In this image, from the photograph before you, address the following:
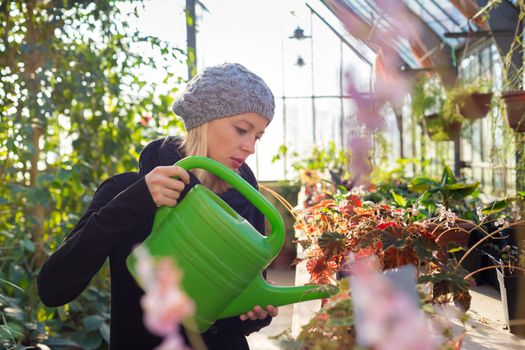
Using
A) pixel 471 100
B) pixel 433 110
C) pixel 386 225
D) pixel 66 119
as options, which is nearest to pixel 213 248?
pixel 386 225

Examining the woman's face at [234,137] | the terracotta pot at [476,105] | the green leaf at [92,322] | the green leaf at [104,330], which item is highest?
the terracotta pot at [476,105]

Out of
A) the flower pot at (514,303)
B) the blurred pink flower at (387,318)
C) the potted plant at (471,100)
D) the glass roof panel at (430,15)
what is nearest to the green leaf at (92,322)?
the flower pot at (514,303)

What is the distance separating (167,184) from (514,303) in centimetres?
74

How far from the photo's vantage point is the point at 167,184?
3.01 feet

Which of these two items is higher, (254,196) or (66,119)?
(66,119)

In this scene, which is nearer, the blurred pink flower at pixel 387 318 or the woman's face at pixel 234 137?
the blurred pink flower at pixel 387 318

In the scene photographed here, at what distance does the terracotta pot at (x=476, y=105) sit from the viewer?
11.2ft

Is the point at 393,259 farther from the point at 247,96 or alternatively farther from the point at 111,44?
the point at 111,44

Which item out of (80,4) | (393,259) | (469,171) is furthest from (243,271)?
(469,171)

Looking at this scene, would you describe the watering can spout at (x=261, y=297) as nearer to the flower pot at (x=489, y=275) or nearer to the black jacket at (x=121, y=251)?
the black jacket at (x=121, y=251)

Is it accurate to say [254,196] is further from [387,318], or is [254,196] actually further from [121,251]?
[387,318]

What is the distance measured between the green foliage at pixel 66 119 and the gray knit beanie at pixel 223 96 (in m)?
1.47

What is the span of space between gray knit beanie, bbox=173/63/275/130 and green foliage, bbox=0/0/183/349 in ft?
4.83

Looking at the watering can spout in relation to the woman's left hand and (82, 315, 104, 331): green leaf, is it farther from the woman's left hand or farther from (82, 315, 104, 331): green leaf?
(82, 315, 104, 331): green leaf
